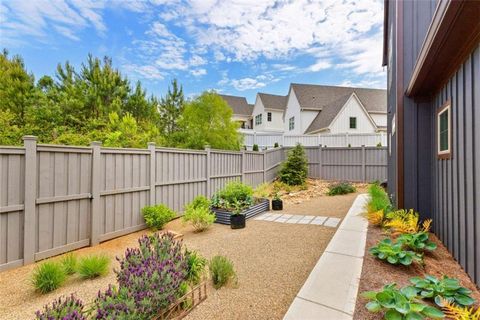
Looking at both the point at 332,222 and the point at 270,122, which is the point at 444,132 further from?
the point at 270,122

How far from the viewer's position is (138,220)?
16.2 feet

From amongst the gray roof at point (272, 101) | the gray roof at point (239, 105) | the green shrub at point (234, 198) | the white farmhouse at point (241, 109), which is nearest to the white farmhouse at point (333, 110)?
the gray roof at point (272, 101)

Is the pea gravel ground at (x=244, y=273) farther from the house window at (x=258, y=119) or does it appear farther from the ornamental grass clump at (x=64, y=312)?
the house window at (x=258, y=119)

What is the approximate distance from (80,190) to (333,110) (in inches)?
695

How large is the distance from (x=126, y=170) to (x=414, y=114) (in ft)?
19.2

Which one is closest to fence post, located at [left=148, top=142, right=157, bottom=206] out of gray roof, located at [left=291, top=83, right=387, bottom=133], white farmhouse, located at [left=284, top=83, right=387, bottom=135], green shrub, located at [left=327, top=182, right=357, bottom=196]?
green shrub, located at [left=327, top=182, right=357, bottom=196]

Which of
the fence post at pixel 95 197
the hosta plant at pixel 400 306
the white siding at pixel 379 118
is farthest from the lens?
the white siding at pixel 379 118

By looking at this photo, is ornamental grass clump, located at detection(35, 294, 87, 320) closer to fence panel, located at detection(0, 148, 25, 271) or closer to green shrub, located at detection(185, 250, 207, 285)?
green shrub, located at detection(185, 250, 207, 285)

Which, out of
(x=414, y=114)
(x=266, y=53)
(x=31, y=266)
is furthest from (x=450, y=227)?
(x=266, y=53)

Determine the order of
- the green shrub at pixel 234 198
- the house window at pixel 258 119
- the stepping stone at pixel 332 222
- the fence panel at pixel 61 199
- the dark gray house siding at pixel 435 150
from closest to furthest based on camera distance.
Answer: the dark gray house siding at pixel 435 150 → the fence panel at pixel 61 199 → the stepping stone at pixel 332 222 → the green shrub at pixel 234 198 → the house window at pixel 258 119

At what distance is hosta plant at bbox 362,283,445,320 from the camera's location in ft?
5.19

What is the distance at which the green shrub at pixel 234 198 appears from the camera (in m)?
5.88

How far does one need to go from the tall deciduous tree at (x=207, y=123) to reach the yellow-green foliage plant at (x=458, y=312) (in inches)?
345

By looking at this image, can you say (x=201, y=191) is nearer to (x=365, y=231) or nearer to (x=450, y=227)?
(x=365, y=231)
